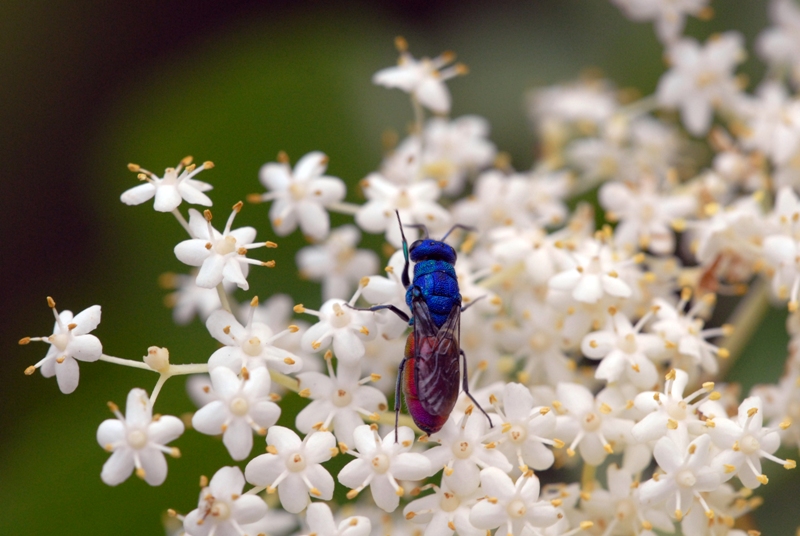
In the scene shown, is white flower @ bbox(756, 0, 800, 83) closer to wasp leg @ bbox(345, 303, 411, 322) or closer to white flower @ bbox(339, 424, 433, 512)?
wasp leg @ bbox(345, 303, 411, 322)

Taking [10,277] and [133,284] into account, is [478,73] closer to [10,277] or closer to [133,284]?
[133,284]

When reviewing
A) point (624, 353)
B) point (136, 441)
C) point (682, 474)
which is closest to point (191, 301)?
point (136, 441)

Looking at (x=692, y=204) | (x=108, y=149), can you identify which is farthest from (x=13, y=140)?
(x=692, y=204)

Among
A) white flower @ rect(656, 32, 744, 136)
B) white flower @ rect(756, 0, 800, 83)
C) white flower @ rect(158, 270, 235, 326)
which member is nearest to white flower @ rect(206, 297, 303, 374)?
white flower @ rect(158, 270, 235, 326)

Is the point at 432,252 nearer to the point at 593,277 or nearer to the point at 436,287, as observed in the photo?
the point at 436,287

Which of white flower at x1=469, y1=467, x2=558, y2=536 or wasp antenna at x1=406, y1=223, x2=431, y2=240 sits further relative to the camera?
wasp antenna at x1=406, y1=223, x2=431, y2=240

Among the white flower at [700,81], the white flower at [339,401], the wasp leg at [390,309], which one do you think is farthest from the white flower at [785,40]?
the white flower at [339,401]
